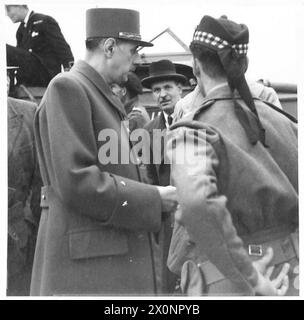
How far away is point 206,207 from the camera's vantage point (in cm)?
214

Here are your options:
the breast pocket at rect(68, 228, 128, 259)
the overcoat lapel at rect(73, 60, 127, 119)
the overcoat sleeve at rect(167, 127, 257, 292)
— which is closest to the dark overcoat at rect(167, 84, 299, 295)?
the overcoat sleeve at rect(167, 127, 257, 292)

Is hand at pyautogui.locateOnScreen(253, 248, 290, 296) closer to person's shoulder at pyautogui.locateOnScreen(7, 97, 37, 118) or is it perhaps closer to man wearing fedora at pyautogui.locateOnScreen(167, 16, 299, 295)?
man wearing fedora at pyautogui.locateOnScreen(167, 16, 299, 295)

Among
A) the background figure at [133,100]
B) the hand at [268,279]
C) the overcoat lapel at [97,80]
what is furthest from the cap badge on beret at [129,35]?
the hand at [268,279]

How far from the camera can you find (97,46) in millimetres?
2639

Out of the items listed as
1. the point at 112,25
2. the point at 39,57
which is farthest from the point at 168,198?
the point at 39,57

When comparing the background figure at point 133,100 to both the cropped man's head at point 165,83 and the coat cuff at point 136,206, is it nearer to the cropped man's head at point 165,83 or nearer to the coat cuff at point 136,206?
the cropped man's head at point 165,83

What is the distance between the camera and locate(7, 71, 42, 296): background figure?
108 inches

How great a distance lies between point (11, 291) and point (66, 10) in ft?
3.82

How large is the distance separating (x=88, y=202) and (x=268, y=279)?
654 millimetres

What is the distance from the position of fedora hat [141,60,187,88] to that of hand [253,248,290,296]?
1106mm

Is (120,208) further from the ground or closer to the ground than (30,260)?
further from the ground

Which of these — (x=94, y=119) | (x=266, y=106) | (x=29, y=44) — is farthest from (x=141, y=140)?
(x=29, y=44)

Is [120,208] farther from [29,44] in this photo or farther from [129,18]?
[29,44]

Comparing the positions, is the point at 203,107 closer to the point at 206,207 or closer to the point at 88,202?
the point at 206,207
